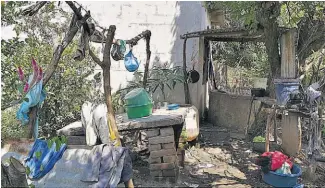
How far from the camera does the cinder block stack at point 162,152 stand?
18.0 ft

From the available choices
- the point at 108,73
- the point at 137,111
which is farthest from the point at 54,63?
the point at 137,111

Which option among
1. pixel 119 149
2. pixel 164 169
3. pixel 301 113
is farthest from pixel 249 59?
pixel 119 149

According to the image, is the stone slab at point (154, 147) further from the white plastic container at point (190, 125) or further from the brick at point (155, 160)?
the white plastic container at point (190, 125)

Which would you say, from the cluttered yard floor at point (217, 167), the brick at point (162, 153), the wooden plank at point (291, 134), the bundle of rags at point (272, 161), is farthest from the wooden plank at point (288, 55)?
the brick at point (162, 153)

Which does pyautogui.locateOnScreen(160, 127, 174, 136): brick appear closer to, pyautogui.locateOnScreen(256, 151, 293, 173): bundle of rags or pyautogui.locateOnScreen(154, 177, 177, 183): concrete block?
→ pyautogui.locateOnScreen(154, 177, 177, 183): concrete block

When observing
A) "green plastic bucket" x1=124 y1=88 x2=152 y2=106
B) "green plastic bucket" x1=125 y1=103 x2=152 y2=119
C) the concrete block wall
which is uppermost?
the concrete block wall

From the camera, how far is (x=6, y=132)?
688 centimetres

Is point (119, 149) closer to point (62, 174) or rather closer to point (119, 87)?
point (62, 174)

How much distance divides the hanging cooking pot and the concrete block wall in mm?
402

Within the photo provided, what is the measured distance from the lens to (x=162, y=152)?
5500 millimetres

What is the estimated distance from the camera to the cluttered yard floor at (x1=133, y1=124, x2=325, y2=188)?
575cm

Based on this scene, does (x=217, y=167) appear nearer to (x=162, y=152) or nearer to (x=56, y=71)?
(x=162, y=152)

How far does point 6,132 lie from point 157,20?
15.7ft

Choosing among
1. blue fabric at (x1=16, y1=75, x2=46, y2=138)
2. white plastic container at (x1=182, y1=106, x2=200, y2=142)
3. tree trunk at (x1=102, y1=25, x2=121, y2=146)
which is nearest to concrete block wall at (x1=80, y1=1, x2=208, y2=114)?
white plastic container at (x1=182, y1=106, x2=200, y2=142)
